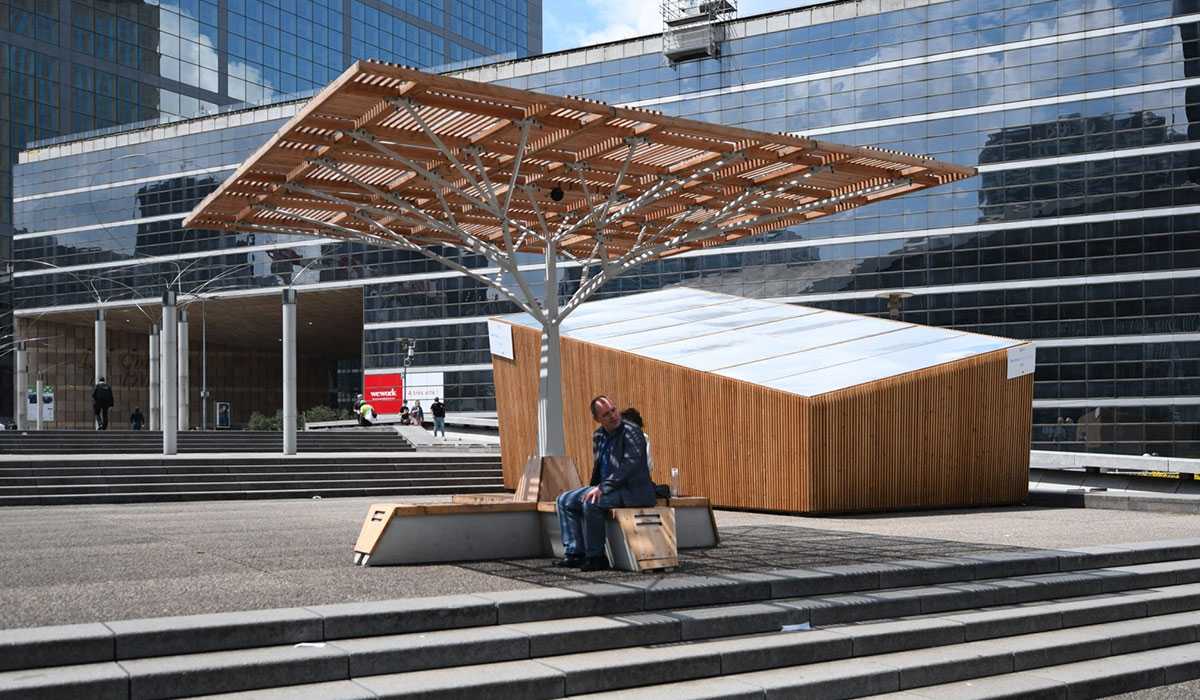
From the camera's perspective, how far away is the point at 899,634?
8.79 meters

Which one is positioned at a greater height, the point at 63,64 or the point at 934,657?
the point at 63,64

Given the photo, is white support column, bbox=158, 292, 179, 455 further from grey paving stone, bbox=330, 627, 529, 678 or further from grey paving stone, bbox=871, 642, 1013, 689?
grey paving stone, bbox=871, 642, 1013, 689

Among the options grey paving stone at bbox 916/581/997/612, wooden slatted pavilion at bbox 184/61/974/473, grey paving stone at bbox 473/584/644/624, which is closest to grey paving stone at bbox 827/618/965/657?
grey paving stone at bbox 916/581/997/612

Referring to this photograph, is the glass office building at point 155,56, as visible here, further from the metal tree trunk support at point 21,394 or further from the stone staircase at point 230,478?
the stone staircase at point 230,478

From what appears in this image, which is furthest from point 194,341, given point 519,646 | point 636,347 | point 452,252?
point 519,646

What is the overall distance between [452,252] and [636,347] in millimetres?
54160

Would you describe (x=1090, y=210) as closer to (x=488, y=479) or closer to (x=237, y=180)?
(x=488, y=479)

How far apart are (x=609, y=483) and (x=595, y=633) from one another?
7.06 ft

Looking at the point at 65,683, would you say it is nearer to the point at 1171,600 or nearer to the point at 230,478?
the point at 1171,600

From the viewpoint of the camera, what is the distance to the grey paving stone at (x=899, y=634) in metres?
8.62

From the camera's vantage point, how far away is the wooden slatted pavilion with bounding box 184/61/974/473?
11.9m

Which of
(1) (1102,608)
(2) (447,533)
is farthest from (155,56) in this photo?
(1) (1102,608)

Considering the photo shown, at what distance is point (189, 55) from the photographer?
91625mm

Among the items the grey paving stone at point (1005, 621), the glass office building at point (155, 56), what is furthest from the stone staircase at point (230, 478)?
the glass office building at point (155, 56)
